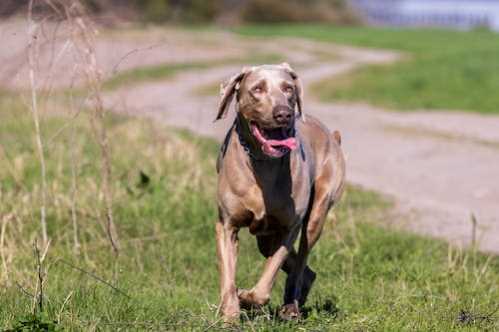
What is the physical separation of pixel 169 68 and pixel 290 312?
72.2 feet

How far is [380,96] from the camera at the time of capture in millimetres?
20938

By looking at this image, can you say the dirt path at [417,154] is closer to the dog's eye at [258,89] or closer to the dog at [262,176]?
the dog at [262,176]

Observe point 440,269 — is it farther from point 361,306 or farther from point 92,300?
point 92,300

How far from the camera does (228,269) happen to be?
536 cm

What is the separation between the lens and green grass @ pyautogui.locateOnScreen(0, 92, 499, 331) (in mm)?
5387

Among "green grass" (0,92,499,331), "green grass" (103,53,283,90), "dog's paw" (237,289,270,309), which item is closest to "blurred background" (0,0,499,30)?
"green grass" (103,53,283,90)

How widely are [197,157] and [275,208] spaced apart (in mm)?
5634

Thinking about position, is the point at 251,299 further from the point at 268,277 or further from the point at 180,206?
the point at 180,206

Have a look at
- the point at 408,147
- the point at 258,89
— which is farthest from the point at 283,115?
the point at 408,147

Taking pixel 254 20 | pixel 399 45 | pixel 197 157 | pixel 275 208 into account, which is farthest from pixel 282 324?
pixel 254 20

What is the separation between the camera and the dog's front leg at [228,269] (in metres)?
5.25

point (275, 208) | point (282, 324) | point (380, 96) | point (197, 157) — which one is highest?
point (275, 208)

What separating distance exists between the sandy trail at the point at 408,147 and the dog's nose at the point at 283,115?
1688 mm

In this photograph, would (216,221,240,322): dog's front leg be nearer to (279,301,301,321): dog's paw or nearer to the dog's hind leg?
(279,301,301,321): dog's paw
